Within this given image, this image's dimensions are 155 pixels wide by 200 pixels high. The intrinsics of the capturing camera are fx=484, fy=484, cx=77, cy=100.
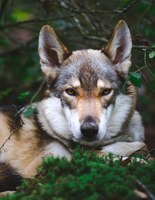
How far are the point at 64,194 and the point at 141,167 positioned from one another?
0.87 metres

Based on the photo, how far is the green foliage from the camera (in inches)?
149

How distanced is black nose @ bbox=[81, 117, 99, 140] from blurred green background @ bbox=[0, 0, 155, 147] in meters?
1.67

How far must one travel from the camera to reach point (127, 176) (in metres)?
4.00

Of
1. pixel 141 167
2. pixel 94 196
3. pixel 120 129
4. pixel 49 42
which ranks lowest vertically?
pixel 120 129

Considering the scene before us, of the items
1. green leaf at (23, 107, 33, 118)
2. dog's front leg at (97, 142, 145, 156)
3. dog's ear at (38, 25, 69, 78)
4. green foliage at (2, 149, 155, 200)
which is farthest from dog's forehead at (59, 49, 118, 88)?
green foliage at (2, 149, 155, 200)

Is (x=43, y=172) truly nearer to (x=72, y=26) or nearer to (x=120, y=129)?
(x=120, y=129)

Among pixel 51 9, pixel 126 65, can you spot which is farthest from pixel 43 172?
pixel 51 9

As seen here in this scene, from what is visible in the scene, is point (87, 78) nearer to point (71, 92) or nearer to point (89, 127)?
point (71, 92)

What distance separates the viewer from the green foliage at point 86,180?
3789mm

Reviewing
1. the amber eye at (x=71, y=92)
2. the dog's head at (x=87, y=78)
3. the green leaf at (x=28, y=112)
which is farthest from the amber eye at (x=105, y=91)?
the green leaf at (x=28, y=112)

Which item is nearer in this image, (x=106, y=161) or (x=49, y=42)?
(x=106, y=161)

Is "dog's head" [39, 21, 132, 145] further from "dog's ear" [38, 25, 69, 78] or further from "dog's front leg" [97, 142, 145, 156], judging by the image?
"dog's front leg" [97, 142, 145, 156]

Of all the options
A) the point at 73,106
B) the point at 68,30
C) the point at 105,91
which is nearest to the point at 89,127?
the point at 73,106

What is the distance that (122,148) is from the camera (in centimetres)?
578
